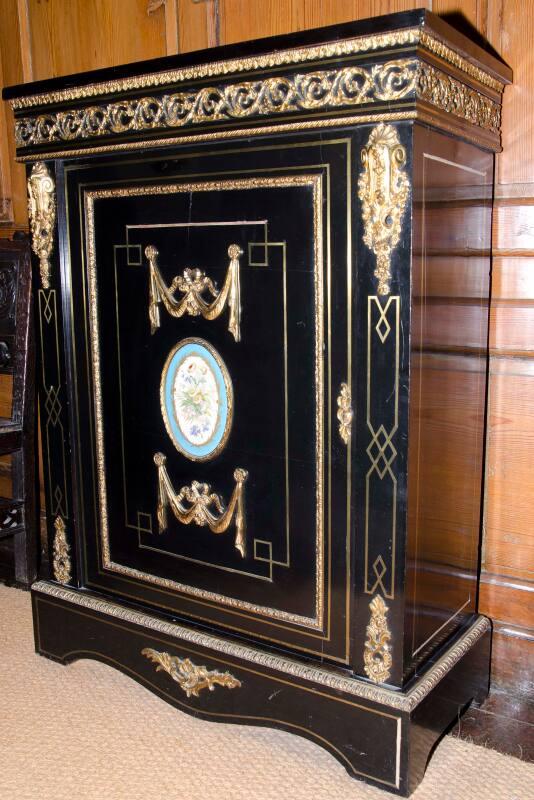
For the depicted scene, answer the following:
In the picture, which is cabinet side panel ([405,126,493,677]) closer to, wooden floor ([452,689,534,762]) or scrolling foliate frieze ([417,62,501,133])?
scrolling foliate frieze ([417,62,501,133])

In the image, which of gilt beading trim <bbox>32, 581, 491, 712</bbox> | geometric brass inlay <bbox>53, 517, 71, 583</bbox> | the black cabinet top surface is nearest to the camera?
the black cabinet top surface

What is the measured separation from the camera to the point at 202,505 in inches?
68.7

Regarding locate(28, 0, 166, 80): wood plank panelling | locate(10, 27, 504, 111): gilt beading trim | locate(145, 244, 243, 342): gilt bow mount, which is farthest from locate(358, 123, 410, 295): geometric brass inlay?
locate(28, 0, 166, 80): wood plank panelling

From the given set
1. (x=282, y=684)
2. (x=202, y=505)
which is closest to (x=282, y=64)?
(x=202, y=505)

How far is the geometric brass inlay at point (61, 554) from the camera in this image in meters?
2.03

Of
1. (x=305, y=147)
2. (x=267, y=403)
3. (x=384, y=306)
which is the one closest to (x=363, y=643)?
(x=267, y=403)

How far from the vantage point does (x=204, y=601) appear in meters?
1.79

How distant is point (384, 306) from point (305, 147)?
336mm

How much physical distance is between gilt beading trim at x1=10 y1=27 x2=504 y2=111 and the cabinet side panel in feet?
0.46

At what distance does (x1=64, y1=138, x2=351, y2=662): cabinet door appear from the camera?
4.97 feet

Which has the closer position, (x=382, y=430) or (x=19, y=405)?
(x=382, y=430)

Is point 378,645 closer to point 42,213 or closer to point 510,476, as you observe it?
point 510,476

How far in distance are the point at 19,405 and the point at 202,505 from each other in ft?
3.41

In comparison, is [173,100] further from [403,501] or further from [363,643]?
[363,643]
